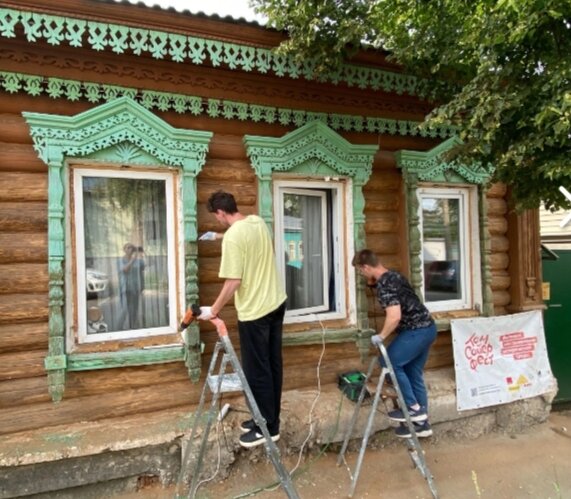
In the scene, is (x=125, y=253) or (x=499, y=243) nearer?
(x=125, y=253)

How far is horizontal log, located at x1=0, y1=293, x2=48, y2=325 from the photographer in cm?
307

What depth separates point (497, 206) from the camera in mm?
4980

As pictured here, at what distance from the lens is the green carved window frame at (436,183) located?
4.35 metres

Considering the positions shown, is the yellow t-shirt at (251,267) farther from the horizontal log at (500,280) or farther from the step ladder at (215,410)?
the horizontal log at (500,280)

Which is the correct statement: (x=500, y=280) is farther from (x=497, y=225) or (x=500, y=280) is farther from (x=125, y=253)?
(x=125, y=253)

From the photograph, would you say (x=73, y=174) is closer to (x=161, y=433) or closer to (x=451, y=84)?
(x=161, y=433)

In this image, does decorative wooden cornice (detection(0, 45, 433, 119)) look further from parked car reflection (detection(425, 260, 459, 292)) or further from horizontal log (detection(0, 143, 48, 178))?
parked car reflection (detection(425, 260, 459, 292))

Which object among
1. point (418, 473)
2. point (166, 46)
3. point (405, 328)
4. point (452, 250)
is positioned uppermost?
point (166, 46)

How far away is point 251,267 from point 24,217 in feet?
5.39

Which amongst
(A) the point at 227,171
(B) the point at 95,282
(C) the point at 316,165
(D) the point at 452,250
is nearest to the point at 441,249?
(D) the point at 452,250

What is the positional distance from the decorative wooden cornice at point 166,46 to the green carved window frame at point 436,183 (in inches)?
32.6

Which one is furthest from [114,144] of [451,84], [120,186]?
[451,84]

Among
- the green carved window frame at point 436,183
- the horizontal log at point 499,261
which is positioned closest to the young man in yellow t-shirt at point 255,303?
the green carved window frame at point 436,183

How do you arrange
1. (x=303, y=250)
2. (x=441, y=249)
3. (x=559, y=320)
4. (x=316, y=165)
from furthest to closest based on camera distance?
(x=559, y=320), (x=441, y=249), (x=303, y=250), (x=316, y=165)
